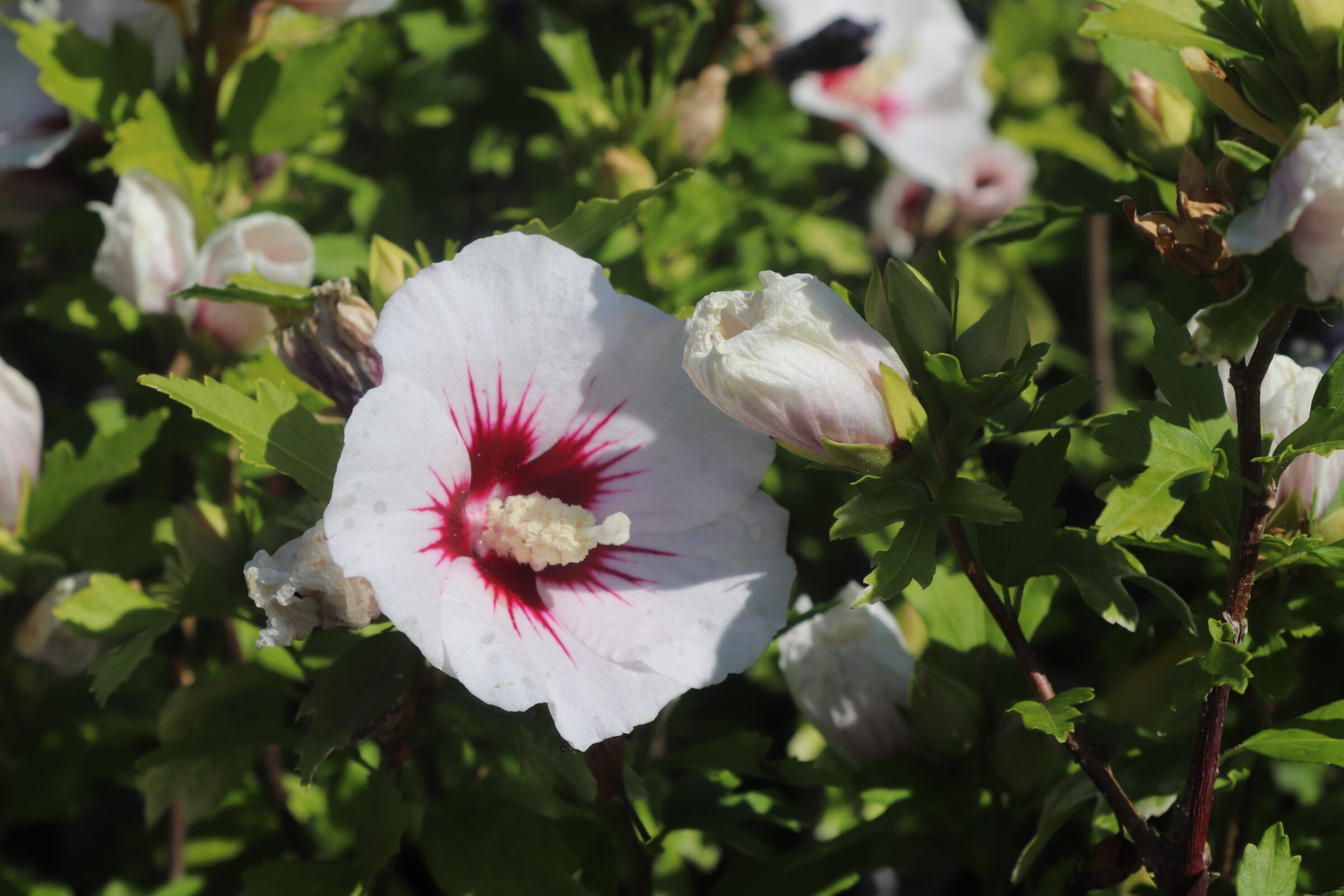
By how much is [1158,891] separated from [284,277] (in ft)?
3.35

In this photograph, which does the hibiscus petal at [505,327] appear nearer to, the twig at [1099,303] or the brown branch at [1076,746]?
the brown branch at [1076,746]

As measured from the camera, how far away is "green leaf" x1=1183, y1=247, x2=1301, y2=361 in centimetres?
69

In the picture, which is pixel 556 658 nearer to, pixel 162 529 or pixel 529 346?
pixel 529 346

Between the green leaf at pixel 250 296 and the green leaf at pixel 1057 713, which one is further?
the green leaf at pixel 250 296

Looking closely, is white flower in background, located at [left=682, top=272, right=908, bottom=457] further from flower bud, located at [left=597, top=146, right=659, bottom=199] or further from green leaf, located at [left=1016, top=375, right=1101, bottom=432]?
flower bud, located at [left=597, top=146, right=659, bottom=199]

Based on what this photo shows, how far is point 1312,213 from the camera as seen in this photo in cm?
66

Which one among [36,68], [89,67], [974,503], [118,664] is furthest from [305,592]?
[36,68]

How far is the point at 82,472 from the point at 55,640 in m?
0.19

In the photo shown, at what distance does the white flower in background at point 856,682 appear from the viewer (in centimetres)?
116

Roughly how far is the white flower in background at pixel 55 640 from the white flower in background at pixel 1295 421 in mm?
1129

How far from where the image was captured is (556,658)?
0.86 metres

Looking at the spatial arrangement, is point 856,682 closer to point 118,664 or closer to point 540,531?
point 540,531

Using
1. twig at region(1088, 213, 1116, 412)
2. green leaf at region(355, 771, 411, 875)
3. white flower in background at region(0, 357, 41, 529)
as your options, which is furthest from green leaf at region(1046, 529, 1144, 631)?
twig at region(1088, 213, 1116, 412)

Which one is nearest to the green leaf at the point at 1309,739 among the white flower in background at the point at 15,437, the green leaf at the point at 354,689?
the green leaf at the point at 354,689
